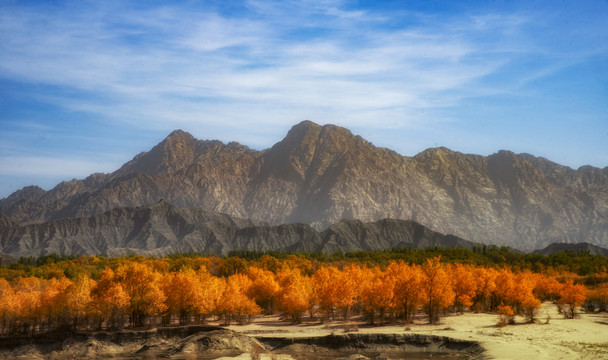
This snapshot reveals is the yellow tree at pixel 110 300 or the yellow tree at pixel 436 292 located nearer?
the yellow tree at pixel 436 292

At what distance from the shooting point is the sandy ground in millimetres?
55312

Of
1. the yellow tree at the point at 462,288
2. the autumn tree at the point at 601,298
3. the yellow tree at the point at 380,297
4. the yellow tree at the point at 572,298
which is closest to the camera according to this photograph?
the yellow tree at the point at 380,297

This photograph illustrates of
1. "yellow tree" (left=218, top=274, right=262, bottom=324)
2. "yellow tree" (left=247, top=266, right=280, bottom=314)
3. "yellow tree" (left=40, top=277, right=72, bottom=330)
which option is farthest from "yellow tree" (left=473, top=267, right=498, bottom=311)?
"yellow tree" (left=40, top=277, right=72, bottom=330)

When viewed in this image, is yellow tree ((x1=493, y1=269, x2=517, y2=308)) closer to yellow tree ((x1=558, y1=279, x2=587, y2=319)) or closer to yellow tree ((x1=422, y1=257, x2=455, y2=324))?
yellow tree ((x1=558, y1=279, x2=587, y2=319))

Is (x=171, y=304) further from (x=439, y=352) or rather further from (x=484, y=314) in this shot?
(x=484, y=314)

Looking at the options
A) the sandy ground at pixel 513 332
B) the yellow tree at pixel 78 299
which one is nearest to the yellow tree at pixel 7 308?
the yellow tree at pixel 78 299

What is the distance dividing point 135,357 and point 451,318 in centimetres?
4675

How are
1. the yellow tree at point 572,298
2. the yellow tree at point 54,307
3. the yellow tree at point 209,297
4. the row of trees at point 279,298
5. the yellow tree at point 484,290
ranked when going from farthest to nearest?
the yellow tree at point 484,290
the yellow tree at point 209,297
the yellow tree at point 54,307
the yellow tree at point 572,298
the row of trees at point 279,298

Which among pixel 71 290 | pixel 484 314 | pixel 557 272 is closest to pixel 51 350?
pixel 71 290

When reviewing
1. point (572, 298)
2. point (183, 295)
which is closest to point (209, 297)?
point (183, 295)

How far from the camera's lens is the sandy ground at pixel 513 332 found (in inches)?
2178

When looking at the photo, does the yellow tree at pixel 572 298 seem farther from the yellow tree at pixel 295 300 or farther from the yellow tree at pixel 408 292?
the yellow tree at pixel 295 300

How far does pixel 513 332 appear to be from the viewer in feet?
224

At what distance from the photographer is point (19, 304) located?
274ft
